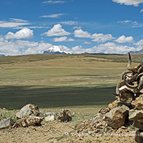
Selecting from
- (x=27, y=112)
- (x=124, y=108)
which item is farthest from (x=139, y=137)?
(x=27, y=112)

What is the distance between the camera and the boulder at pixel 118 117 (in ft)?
63.5

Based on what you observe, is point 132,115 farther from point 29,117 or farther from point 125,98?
point 29,117

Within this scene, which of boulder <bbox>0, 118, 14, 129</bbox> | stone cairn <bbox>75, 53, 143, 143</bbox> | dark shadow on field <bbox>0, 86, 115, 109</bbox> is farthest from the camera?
dark shadow on field <bbox>0, 86, 115, 109</bbox>

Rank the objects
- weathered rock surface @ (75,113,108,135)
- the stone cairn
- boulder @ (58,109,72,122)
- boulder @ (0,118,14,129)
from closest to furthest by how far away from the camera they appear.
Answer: the stone cairn
weathered rock surface @ (75,113,108,135)
boulder @ (0,118,14,129)
boulder @ (58,109,72,122)

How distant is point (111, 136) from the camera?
60.5 ft

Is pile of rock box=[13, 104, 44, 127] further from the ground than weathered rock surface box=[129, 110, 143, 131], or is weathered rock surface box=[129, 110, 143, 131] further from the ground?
weathered rock surface box=[129, 110, 143, 131]

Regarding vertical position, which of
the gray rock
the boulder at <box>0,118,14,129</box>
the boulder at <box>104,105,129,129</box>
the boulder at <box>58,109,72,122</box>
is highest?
the gray rock

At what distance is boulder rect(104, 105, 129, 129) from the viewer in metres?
19.4

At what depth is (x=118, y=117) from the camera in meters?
19.3

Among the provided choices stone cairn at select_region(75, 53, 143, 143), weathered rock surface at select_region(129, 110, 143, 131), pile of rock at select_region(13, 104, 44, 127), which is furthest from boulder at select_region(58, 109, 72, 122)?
weathered rock surface at select_region(129, 110, 143, 131)

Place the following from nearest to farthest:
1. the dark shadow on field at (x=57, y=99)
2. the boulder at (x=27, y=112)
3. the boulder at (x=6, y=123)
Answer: the boulder at (x=6, y=123) → the boulder at (x=27, y=112) → the dark shadow on field at (x=57, y=99)

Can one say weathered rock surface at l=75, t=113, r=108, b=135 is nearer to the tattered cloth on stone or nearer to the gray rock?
Result: the gray rock

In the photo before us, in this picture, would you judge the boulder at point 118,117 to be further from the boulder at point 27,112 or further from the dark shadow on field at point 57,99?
the dark shadow on field at point 57,99

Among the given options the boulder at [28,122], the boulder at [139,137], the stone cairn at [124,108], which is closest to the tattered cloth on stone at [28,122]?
the boulder at [28,122]
